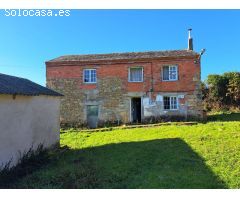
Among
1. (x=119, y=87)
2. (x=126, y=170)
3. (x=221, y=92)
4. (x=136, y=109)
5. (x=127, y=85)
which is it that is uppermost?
(x=127, y=85)

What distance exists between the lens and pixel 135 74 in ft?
80.8

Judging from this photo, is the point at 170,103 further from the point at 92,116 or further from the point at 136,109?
the point at 92,116

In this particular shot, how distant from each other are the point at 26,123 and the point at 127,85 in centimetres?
1337

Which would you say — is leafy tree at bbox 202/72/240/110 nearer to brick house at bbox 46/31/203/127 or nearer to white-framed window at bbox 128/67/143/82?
A: brick house at bbox 46/31/203/127

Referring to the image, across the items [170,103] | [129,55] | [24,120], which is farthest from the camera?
[129,55]

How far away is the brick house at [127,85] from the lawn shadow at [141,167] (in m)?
9.66

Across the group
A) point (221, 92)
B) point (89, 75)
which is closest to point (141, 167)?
point (89, 75)

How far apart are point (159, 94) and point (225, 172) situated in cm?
1505

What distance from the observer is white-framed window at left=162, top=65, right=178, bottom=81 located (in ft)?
78.6

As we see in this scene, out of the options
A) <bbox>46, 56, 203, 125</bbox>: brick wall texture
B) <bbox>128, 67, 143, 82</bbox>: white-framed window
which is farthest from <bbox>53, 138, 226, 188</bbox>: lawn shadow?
<bbox>128, 67, 143, 82</bbox>: white-framed window

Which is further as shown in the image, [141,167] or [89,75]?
[89,75]

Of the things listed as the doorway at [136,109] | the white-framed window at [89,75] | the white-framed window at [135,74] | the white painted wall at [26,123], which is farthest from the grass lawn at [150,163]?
the white-framed window at [89,75]
